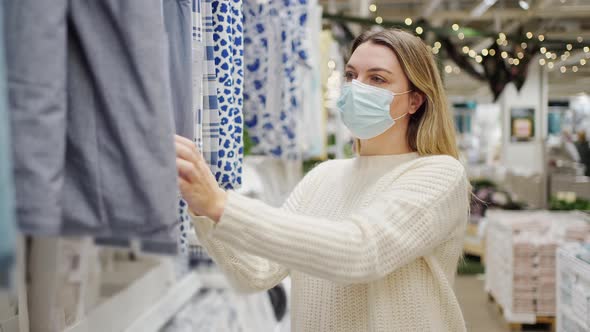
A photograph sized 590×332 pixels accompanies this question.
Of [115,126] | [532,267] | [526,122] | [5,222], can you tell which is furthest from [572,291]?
[526,122]

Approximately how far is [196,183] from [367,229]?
0.48 meters

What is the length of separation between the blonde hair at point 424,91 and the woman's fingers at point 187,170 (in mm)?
924

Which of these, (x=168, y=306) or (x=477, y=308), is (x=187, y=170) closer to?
(x=168, y=306)

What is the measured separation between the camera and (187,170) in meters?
1.26

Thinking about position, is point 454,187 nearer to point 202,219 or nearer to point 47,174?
point 202,219

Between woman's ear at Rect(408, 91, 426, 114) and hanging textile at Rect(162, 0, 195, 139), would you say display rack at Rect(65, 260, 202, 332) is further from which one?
woman's ear at Rect(408, 91, 426, 114)

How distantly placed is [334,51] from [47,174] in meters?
6.86

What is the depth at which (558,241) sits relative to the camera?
20.2 ft

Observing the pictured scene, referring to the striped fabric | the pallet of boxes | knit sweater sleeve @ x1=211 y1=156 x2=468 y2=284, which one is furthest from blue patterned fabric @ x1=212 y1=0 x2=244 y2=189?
the pallet of boxes

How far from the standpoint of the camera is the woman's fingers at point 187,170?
1254mm

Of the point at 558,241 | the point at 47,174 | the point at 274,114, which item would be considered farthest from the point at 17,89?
the point at 558,241

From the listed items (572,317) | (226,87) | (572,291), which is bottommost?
(572,317)

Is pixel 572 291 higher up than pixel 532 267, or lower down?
higher up

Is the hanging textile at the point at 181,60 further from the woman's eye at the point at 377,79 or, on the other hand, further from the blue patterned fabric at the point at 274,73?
the blue patterned fabric at the point at 274,73
